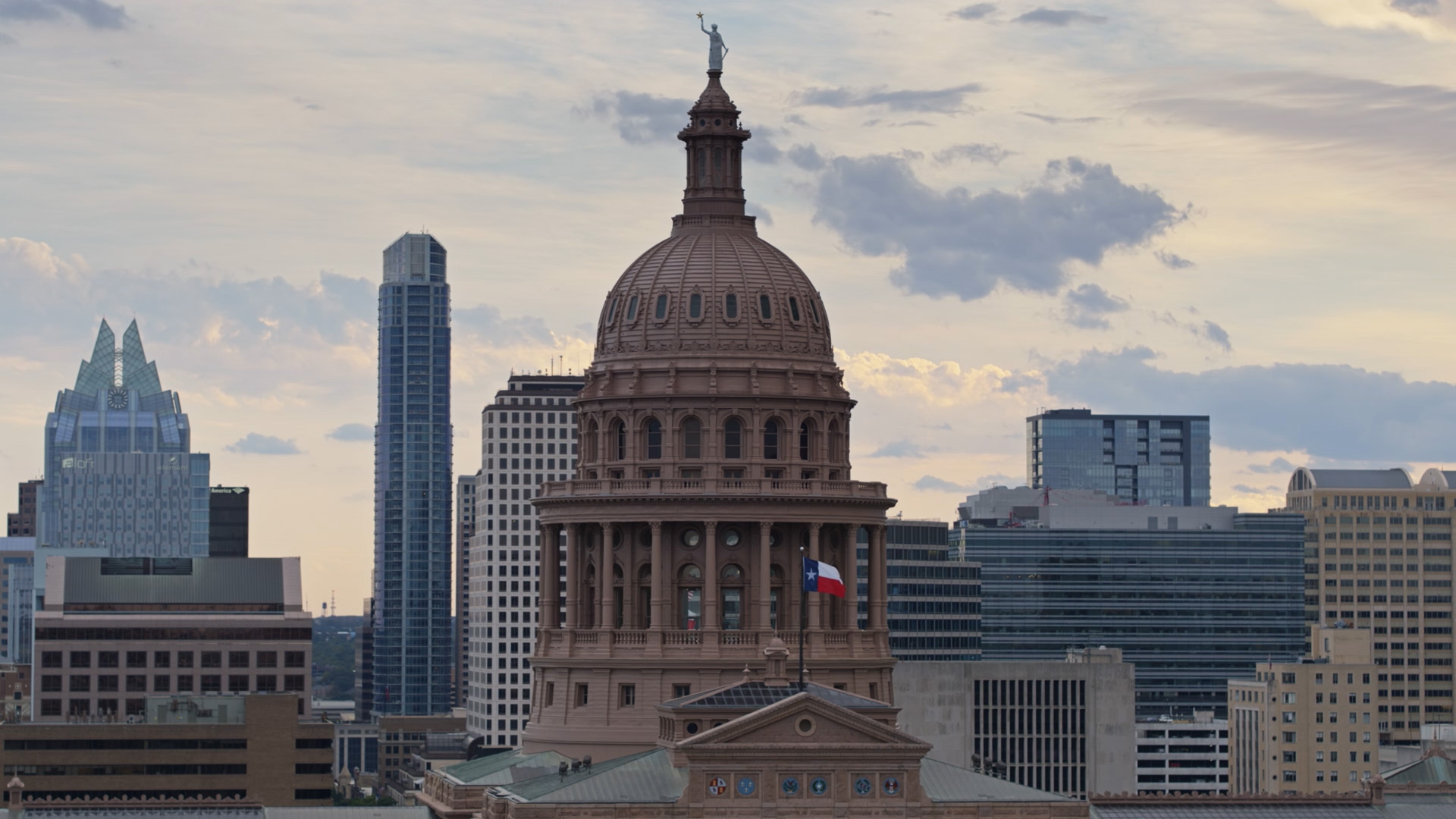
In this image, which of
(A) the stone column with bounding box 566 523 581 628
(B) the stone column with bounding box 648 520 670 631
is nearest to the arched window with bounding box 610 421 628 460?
(A) the stone column with bounding box 566 523 581 628

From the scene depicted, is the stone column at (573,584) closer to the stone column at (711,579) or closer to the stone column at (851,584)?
the stone column at (711,579)

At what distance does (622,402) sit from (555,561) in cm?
1043

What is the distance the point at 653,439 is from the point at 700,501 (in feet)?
15.8

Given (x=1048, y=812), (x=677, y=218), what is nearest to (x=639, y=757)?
(x=1048, y=812)

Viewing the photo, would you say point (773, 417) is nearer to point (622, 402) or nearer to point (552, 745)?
point (622, 402)

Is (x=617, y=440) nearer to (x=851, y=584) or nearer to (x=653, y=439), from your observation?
(x=653, y=439)

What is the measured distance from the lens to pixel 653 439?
583 ft

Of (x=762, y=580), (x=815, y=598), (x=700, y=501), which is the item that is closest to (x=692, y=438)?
(x=700, y=501)

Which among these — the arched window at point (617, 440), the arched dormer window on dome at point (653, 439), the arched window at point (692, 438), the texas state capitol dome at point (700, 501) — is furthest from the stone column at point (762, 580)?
the arched window at point (617, 440)

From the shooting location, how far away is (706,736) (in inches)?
6004

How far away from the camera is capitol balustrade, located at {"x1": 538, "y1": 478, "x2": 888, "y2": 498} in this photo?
17475cm

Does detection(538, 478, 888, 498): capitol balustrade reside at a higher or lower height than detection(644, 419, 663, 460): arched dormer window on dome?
lower

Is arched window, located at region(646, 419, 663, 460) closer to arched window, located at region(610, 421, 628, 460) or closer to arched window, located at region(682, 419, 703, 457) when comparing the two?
arched window, located at region(682, 419, 703, 457)

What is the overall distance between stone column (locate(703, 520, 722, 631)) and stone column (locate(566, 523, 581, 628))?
7801 mm
